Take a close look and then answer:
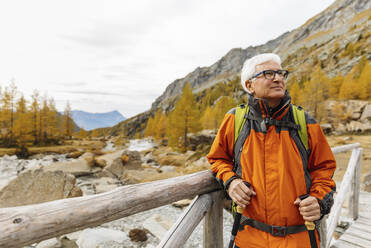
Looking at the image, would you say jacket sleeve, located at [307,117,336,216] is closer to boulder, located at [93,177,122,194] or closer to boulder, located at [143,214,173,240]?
boulder, located at [143,214,173,240]

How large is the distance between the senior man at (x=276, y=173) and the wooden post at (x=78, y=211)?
0.56 meters

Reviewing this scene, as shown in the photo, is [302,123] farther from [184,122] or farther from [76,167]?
[184,122]

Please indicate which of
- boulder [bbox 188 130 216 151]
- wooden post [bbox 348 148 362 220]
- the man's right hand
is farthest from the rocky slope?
the man's right hand

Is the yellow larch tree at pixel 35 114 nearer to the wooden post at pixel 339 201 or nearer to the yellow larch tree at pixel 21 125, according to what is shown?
the yellow larch tree at pixel 21 125

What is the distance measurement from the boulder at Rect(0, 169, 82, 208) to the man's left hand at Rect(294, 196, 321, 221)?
29.2 feet

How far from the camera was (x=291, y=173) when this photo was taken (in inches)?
64.0

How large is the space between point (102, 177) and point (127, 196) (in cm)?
1512

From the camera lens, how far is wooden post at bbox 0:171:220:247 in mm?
957

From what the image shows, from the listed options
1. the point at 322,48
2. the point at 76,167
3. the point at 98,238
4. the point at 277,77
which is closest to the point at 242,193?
the point at 277,77

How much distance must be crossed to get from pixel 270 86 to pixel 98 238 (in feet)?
20.2

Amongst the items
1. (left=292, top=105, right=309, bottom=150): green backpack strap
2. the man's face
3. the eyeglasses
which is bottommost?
(left=292, top=105, right=309, bottom=150): green backpack strap

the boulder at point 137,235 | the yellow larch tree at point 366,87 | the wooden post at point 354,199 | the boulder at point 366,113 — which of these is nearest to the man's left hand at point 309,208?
the wooden post at point 354,199

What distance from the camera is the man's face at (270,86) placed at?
5.86ft

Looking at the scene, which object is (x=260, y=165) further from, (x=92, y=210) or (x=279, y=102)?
(x=92, y=210)
